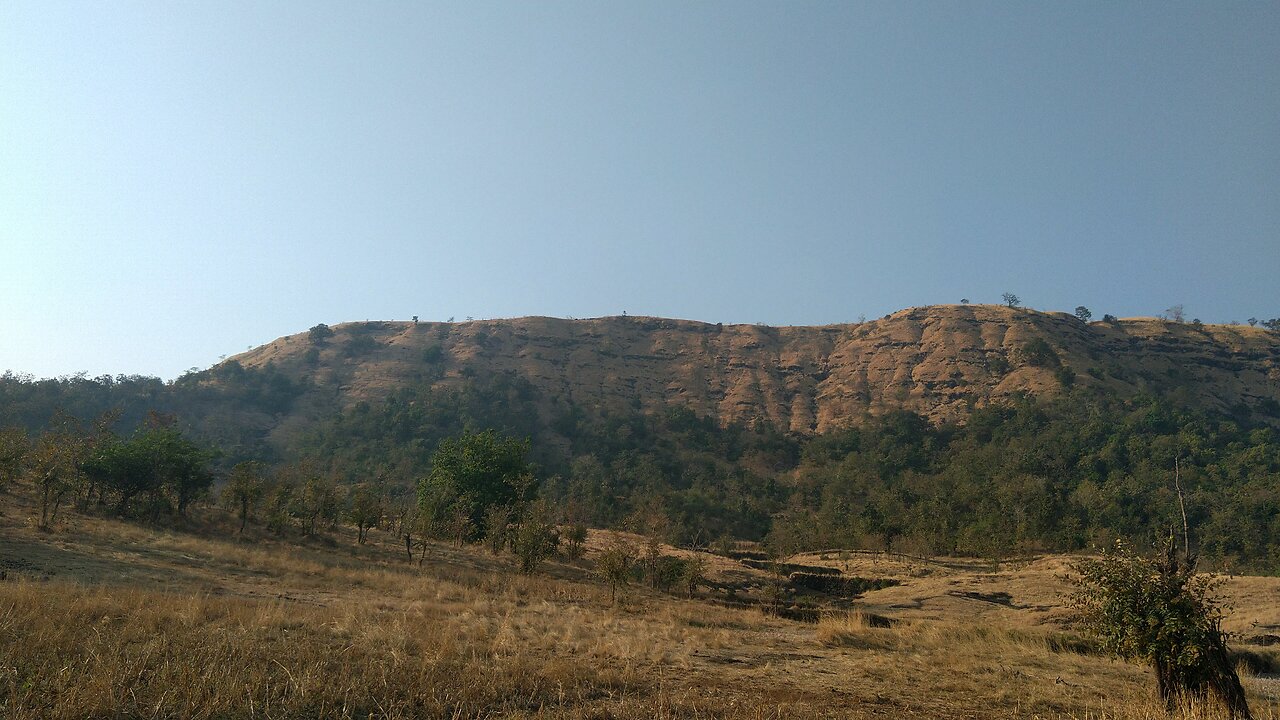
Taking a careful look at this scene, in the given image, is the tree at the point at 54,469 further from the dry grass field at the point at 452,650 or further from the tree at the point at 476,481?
the tree at the point at 476,481

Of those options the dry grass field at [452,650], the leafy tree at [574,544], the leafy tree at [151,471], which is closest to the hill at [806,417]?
the leafy tree at [574,544]

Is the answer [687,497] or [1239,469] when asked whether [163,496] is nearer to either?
[687,497]

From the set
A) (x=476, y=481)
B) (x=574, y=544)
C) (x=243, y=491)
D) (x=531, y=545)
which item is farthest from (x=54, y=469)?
(x=574, y=544)

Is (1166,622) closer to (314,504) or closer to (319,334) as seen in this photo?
(314,504)

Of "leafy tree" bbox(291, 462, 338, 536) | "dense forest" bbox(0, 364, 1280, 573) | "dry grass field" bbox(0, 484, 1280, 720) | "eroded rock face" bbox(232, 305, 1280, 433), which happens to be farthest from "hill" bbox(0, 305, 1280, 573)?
"dry grass field" bbox(0, 484, 1280, 720)

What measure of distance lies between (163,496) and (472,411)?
59.5 m

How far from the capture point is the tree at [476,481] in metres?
43.2

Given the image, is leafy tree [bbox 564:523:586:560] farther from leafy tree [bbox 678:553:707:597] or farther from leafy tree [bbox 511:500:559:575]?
leafy tree [bbox 678:553:707:597]

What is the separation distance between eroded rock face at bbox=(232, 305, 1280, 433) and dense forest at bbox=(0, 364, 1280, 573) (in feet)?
26.2

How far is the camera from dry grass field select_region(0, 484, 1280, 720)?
28.2 feet

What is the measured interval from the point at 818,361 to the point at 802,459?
3953 cm

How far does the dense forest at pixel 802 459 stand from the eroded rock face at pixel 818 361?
800 cm

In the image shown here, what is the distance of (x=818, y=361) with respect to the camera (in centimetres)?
12962

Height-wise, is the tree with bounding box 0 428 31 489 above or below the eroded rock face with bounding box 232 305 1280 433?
below
